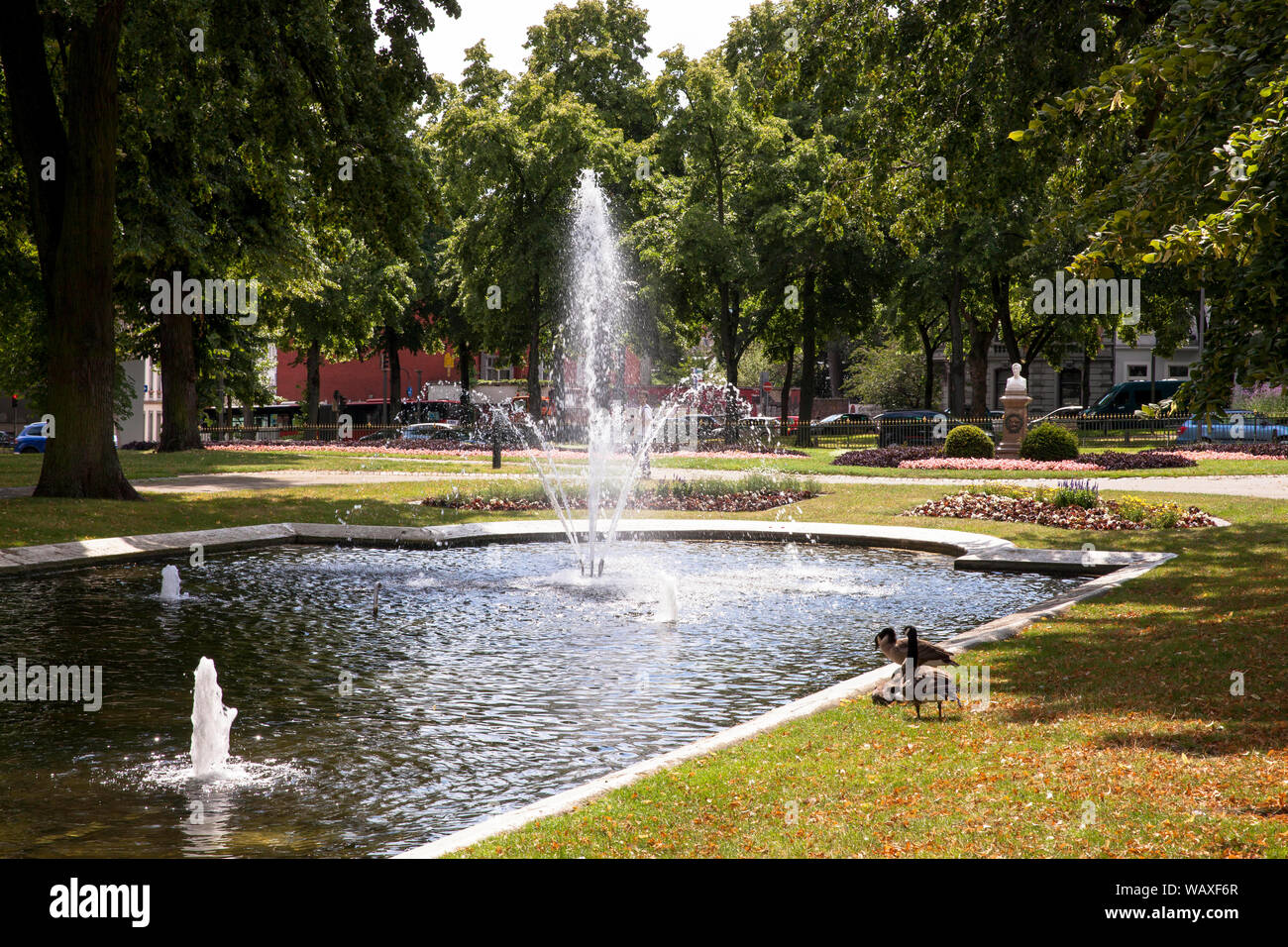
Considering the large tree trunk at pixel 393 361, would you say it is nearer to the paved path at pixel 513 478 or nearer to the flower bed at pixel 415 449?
the flower bed at pixel 415 449

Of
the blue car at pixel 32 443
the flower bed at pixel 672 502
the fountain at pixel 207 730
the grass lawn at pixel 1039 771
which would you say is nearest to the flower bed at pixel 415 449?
the blue car at pixel 32 443

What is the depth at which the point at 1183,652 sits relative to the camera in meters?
9.43

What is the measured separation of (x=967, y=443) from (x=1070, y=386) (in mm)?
40280

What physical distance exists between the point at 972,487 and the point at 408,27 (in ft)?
47.8

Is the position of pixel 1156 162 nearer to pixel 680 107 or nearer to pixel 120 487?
pixel 120 487

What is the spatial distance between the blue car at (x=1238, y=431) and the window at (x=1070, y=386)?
28934 millimetres

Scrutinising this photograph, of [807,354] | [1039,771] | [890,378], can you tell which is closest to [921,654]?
[1039,771]

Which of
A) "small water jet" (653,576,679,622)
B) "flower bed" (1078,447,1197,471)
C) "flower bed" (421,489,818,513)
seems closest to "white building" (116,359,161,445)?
"flower bed" (421,489,818,513)

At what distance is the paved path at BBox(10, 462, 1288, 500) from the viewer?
24703 millimetres

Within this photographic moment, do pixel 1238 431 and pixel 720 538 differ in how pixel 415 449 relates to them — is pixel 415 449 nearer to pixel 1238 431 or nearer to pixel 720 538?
pixel 720 538

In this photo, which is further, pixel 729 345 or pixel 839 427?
pixel 729 345

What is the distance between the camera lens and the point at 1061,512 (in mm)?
19703

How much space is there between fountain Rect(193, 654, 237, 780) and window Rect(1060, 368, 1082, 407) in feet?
227
